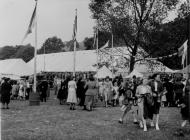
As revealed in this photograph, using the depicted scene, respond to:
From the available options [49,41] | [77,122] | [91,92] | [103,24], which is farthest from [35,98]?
[49,41]

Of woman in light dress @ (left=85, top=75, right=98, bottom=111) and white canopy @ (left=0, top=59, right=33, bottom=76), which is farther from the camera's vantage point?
white canopy @ (left=0, top=59, right=33, bottom=76)

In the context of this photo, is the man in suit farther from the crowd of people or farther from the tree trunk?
the tree trunk

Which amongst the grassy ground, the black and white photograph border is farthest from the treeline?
the grassy ground

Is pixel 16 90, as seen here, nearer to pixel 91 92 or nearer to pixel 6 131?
pixel 91 92

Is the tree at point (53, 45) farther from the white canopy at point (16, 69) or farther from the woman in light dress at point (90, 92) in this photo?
the woman in light dress at point (90, 92)

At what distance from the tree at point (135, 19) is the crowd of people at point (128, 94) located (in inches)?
410

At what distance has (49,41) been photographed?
12812cm

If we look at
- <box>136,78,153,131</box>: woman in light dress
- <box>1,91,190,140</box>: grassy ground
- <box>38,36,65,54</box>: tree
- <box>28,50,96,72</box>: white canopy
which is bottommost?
<box>1,91,190,140</box>: grassy ground

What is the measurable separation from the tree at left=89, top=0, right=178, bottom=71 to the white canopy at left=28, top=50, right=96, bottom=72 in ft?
21.6

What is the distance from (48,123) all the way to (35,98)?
8.81 metres

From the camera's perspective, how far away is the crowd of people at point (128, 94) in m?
12.5

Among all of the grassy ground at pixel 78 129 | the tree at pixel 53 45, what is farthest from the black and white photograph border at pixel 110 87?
the tree at pixel 53 45

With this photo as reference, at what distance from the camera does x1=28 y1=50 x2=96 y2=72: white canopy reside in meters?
42.9

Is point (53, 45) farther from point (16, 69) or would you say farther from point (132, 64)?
point (16, 69)
